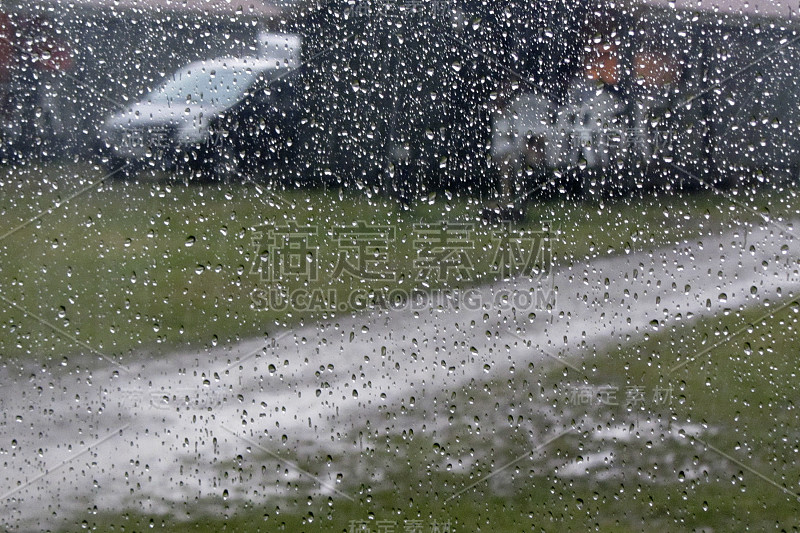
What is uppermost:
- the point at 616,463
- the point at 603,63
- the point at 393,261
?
the point at 603,63

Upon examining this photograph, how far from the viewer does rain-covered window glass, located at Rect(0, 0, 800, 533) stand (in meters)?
1.92

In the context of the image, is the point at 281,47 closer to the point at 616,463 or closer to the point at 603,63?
the point at 603,63

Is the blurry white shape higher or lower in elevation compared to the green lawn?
higher

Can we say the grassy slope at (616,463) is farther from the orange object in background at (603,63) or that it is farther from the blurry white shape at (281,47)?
the blurry white shape at (281,47)

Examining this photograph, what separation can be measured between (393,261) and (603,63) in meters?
0.84

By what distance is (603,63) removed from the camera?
198 centimetres

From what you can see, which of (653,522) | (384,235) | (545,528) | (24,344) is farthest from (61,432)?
(653,522)

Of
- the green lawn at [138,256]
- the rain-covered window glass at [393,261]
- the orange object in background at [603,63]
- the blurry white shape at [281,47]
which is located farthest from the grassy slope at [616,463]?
the blurry white shape at [281,47]

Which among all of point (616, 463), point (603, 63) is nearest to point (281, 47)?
point (603, 63)

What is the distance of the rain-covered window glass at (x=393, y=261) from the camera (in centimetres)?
192

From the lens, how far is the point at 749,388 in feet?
6.80

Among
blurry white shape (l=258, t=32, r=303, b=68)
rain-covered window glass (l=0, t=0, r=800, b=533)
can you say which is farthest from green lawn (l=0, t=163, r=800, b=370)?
blurry white shape (l=258, t=32, r=303, b=68)

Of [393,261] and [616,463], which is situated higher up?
[393,261]

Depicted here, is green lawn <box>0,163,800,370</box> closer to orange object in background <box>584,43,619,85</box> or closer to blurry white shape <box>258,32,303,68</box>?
blurry white shape <box>258,32,303,68</box>
